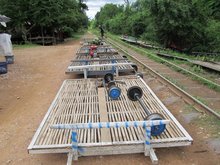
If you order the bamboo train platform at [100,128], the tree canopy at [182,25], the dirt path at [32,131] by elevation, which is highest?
the tree canopy at [182,25]

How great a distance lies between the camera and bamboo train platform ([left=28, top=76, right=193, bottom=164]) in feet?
13.2

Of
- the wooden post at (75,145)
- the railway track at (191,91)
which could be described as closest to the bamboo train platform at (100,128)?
the wooden post at (75,145)

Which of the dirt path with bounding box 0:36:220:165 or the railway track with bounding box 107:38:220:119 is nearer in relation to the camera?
the dirt path with bounding box 0:36:220:165

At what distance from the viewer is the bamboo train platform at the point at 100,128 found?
402 centimetres

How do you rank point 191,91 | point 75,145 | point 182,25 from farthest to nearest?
point 182,25 < point 191,91 < point 75,145

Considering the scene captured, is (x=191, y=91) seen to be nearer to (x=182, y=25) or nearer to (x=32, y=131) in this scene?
(x=32, y=131)

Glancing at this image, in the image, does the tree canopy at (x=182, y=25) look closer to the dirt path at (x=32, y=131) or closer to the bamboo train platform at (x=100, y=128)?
the dirt path at (x=32, y=131)

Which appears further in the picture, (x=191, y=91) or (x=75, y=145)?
(x=191, y=91)

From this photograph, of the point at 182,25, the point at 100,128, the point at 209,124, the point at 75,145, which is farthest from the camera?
the point at 182,25

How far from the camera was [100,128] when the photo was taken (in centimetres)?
453

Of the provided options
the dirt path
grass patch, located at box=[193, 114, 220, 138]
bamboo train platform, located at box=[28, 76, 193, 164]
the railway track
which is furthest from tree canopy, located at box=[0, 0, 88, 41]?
grass patch, located at box=[193, 114, 220, 138]

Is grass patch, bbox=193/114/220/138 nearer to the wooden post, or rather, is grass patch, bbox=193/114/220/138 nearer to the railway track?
the railway track

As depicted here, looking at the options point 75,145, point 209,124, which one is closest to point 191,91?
point 209,124

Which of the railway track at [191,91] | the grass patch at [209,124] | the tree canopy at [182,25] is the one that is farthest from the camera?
the tree canopy at [182,25]
